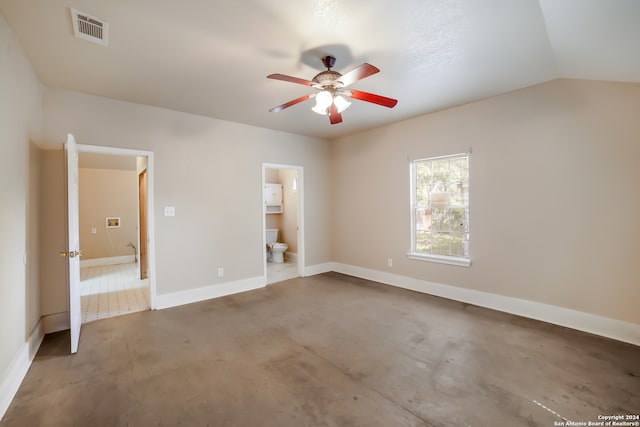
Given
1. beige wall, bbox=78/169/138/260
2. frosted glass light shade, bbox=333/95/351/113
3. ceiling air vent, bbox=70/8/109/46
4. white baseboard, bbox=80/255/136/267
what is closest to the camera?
ceiling air vent, bbox=70/8/109/46

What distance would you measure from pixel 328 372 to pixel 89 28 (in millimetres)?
3253

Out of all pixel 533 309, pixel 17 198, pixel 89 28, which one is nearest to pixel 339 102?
pixel 89 28

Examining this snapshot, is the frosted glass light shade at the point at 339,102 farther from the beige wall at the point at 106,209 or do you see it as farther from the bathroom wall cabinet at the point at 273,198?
the beige wall at the point at 106,209

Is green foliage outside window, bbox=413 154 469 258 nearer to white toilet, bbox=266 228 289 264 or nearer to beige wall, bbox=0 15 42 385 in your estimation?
white toilet, bbox=266 228 289 264

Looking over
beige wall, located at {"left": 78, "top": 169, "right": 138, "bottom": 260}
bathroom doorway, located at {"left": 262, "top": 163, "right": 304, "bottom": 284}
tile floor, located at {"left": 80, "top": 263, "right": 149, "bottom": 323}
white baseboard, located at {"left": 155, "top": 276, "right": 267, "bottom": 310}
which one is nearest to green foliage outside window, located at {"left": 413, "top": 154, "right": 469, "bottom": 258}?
white baseboard, located at {"left": 155, "top": 276, "right": 267, "bottom": 310}

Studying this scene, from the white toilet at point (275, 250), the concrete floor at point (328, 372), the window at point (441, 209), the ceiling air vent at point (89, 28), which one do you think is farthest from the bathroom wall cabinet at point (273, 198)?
the ceiling air vent at point (89, 28)

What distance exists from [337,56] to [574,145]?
2708 mm

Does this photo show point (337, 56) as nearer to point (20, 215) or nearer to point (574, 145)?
point (574, 145)

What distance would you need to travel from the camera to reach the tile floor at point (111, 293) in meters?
3.76

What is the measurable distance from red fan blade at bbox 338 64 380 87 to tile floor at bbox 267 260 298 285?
370cm

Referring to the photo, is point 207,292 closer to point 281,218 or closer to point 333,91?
point 333,91

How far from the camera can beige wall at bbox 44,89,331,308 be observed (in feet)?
11.1

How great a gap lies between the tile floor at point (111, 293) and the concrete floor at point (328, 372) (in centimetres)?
37

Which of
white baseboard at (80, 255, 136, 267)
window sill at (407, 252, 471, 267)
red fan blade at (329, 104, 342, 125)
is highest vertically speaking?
red fan blade at (329, 104, 342, 125)
